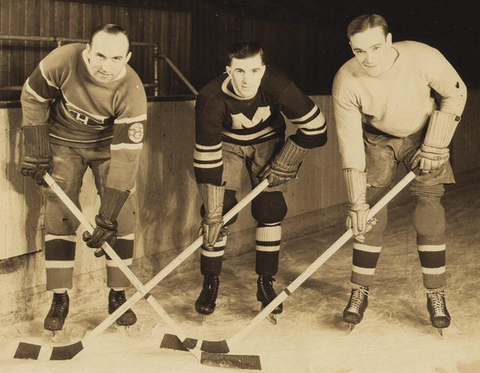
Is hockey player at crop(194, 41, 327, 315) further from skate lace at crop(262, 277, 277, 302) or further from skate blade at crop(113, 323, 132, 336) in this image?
skate blade at crop(113, 323, 132, 336)

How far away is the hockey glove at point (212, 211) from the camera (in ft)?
11.9

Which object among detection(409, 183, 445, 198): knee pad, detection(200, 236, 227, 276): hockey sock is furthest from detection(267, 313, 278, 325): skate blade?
detection(409, 183, 445, 198): knee pad

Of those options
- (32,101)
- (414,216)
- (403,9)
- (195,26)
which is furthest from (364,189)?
(403,9)

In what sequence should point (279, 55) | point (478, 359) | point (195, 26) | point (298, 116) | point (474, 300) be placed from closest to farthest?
1. point (478, 359)
2. point (298, 116)
3. point (474, 300)
4. point (195, 26)
5. point (279, 55)

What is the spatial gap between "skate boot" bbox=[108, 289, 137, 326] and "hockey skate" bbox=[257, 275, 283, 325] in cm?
60

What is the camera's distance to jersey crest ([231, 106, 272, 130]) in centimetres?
367

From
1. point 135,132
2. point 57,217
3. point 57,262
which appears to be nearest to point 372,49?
point 135,132

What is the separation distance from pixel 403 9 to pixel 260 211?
21.4 feet

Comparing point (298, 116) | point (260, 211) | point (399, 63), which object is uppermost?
point (399, 63)

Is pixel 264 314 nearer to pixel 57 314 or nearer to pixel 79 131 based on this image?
pixel 57 314

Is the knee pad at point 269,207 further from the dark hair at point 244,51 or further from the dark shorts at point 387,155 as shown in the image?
the dark hair at point 244,51

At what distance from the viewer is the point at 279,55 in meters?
9.48

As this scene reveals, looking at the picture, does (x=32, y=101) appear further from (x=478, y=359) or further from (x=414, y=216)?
(x=478, y=359)

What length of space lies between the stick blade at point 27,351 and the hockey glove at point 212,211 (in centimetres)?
83
